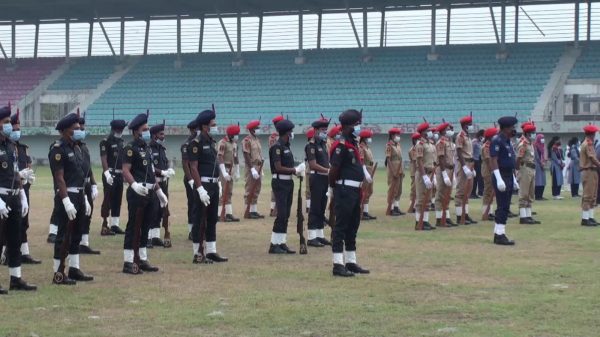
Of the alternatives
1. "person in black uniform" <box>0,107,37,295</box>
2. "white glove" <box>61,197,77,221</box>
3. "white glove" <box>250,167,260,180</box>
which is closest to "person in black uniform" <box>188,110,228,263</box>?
"white glove" <box>61,197,77,221</box>

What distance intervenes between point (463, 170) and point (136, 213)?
925 cm

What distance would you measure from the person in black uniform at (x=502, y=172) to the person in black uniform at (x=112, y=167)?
622 cm

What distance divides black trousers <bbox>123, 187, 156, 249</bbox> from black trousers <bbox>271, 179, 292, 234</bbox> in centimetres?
278

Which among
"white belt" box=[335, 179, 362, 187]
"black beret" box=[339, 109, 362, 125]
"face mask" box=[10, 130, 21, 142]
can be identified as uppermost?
"black beret" box=[339, 109, 362, 125]

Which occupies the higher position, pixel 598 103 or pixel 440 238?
pixel 598 103

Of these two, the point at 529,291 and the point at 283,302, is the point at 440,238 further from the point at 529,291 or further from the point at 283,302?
the point at 283,302

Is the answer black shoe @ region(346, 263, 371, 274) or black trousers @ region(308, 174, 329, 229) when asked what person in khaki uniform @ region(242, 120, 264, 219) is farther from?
black shoe @ region(346, 263, 371, 274)

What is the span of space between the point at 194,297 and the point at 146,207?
7.81 feet

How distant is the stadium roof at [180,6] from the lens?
4940 centimetres

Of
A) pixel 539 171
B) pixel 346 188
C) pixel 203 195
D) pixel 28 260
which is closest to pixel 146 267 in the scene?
pixel 203 195

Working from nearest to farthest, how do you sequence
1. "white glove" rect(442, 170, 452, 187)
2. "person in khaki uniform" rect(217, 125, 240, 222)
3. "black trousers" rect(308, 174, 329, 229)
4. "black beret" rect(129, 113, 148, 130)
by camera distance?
"black beret" rect(129, 113, 148, 130) → "black trousers" rect(308, 174, 329, 229) → "white glove" rect(442, 170, 452, 187) → "person in khaki uniform" rect(217, 125, 240, 222)

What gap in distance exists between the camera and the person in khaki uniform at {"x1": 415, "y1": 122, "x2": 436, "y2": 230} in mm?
19672

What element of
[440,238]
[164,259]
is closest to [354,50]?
[440,238]

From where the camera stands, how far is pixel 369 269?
13.7m
